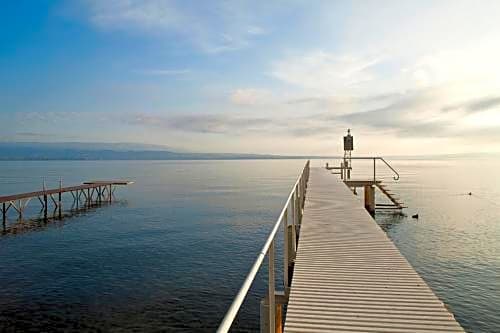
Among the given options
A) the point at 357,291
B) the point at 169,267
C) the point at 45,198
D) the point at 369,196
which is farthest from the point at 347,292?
the point at 45,198

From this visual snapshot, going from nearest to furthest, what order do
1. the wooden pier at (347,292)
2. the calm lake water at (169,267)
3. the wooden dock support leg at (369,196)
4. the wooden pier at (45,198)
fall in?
the wooden pier at (347,292)
the calm lake water at (169,267)
the wooden pier at (45,198)
the wooden dock support leg at (369,196)

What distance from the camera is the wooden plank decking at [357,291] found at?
145 inches

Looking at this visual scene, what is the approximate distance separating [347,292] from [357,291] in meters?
0.13

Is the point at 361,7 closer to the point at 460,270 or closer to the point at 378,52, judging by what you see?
the point at 378,52

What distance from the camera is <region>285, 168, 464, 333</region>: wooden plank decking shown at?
12.1 ft

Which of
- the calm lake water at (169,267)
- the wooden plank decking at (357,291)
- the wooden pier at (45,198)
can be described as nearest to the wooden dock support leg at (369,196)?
the calm lake water at (169,267)

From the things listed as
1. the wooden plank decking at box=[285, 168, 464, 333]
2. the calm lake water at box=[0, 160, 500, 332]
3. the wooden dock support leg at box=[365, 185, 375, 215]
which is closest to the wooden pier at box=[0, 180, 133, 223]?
the calm lake water at box=[0, 160, 500, 332]

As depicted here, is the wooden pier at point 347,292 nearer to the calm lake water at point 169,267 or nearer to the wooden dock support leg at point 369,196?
the calm lake water at point 169,267

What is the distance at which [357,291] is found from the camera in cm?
451

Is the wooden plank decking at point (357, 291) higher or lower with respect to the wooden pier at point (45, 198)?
higher

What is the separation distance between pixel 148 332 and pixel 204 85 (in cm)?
1841

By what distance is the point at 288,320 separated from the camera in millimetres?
3760

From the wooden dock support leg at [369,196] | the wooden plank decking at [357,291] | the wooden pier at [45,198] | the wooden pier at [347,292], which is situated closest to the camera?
the wooden pier at [347,292]

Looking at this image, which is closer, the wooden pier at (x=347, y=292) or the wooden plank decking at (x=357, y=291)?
the wooden pier at (x=347, y=292)
